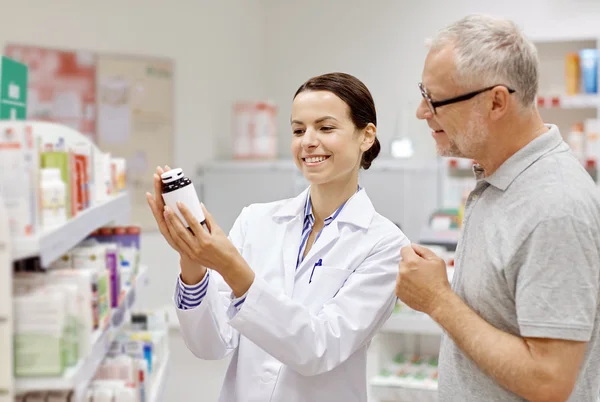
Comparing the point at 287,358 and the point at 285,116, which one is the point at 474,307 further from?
the point at 285,116

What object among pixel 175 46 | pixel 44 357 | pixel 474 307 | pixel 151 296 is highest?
pixel 175 46

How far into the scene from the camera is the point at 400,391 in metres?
4.00

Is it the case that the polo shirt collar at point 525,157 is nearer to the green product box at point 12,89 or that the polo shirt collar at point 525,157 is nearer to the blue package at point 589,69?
the green product box at point 12,89

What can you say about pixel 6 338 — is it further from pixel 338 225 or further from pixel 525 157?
pixel 525 157

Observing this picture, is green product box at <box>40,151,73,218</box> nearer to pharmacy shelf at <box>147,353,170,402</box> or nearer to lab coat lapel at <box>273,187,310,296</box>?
lab coat lapel at <box>273,187,310,296</box>

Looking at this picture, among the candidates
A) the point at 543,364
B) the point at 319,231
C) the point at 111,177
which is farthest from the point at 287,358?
the point at 111,177

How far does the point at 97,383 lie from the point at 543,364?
1.73 metres

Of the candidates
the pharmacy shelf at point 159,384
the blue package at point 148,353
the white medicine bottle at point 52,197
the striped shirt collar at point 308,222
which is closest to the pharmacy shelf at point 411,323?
the pharmacy shelf at point 159,384

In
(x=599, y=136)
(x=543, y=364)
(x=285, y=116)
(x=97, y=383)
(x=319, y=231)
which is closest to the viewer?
(x=543, y=364)

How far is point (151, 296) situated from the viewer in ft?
21.1

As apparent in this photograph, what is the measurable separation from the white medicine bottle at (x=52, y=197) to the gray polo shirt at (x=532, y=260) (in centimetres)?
112

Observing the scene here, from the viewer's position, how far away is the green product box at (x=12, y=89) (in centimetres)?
243

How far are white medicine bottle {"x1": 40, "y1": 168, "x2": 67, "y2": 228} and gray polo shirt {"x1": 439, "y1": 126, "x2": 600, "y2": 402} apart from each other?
1.12 meters

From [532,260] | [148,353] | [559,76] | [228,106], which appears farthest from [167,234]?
[228,106]
